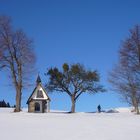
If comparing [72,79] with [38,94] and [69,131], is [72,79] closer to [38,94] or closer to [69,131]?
[38,94]

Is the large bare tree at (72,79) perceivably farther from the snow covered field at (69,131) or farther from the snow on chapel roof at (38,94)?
the snow covered field at (69,131)

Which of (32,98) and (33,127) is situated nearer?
(33,127)

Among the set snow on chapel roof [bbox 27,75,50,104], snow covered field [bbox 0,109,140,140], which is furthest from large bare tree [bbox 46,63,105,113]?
snow covered field [bbox 0,109,140,140]

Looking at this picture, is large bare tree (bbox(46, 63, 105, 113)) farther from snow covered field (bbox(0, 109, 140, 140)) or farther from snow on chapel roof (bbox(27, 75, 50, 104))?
snow covered field (bbox(0, 109, 140, 140))

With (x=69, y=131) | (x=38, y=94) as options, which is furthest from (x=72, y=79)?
(x=69, y=131)

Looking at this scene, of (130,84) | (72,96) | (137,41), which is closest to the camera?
(137,41)

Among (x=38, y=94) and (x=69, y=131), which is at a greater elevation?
(x=38, y=94)

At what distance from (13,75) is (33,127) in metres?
23.0

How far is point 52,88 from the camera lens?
6362 centimetres

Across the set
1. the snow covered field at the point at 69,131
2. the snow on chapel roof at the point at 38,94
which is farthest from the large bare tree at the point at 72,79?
the snow covered field at the point at 69,131

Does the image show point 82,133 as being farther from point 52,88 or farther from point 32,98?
point 52,88

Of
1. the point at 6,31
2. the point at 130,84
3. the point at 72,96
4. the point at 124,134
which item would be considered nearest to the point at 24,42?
the point at 6,31

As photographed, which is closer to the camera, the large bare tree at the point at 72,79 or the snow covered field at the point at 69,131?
the snow covered field at the point at 69,131

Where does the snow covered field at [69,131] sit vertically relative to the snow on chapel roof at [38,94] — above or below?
below
